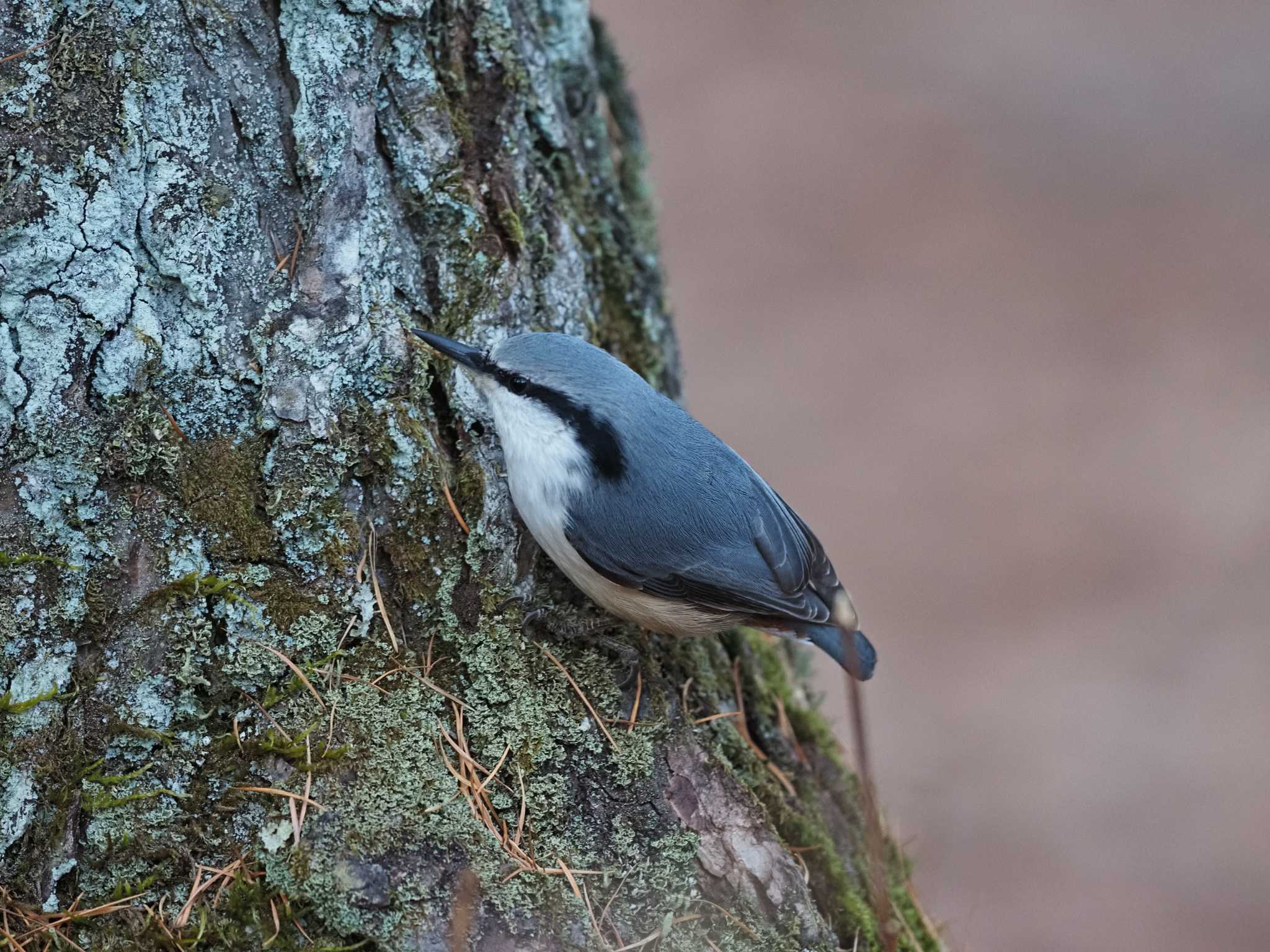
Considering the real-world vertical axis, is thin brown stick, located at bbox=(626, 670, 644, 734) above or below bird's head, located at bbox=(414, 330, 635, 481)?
below

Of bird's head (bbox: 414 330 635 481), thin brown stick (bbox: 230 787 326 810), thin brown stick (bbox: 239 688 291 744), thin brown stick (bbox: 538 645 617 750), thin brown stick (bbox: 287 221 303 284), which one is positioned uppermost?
thin brown stick (bbox: 287 221 303 284)

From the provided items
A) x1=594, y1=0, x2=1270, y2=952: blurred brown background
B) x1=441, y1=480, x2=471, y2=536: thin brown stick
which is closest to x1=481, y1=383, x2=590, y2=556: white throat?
x1=441, y1=480, x2=471, y2=536: thin brown stick

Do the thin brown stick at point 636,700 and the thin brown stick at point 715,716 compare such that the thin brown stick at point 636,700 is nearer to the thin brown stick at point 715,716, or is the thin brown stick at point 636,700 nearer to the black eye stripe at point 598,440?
the thin brown stick at point 715,716

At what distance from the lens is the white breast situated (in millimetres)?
2416

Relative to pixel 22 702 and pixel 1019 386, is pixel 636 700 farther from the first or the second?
pixel 1019 386

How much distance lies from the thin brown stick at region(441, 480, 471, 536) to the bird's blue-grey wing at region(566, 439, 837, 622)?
21cm

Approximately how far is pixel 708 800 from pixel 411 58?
1.68m

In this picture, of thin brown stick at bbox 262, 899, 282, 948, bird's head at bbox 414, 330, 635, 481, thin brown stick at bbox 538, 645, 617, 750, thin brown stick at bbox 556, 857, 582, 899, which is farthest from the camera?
bird's head at bbox 414, 330, 635, 481

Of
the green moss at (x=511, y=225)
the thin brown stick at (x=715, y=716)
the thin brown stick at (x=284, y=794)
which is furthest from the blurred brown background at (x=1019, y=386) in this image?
the green moss at (x=511, y=225)

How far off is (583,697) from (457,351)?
76 centimetres

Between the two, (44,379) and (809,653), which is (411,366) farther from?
(809,653)

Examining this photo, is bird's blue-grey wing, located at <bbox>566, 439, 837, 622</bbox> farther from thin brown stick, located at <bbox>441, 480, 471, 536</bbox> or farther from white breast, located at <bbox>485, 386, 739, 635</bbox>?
thin brown stick, located at <bbox>441, 480, 471, 536</bbox>

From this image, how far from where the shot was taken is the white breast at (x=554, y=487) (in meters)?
2.42

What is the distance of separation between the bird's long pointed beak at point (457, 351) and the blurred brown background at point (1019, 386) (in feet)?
6.20
